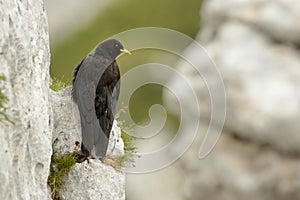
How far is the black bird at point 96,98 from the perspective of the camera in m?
17.7

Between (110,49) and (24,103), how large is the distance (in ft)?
22.6

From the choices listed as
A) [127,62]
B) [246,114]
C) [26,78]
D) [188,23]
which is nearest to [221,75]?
[246,114]

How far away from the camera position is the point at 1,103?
41.5 ft

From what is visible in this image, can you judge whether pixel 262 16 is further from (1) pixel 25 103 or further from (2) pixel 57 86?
(1) pixel 25 103

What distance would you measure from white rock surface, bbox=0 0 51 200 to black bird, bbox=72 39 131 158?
248 centimetres

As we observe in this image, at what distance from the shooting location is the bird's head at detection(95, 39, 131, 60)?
20.0 meters

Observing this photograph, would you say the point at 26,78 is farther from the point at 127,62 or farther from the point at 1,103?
the point at 127,62

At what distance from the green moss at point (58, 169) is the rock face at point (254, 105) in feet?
107

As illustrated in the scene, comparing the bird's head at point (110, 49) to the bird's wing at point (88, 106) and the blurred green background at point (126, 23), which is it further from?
the blurred green background at point (126, 23)

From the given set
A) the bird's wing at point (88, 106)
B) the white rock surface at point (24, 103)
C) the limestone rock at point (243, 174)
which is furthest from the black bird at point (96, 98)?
the limestone rock at point (243, 174)

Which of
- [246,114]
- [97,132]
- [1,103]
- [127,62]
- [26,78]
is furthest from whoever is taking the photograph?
[127,62]

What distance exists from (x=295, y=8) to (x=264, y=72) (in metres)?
3.92

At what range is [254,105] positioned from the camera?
5072cm

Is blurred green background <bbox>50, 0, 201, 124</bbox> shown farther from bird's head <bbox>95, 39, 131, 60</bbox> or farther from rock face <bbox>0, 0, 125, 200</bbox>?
rock face <bbox>0, 0, 125, 200</bbox>
